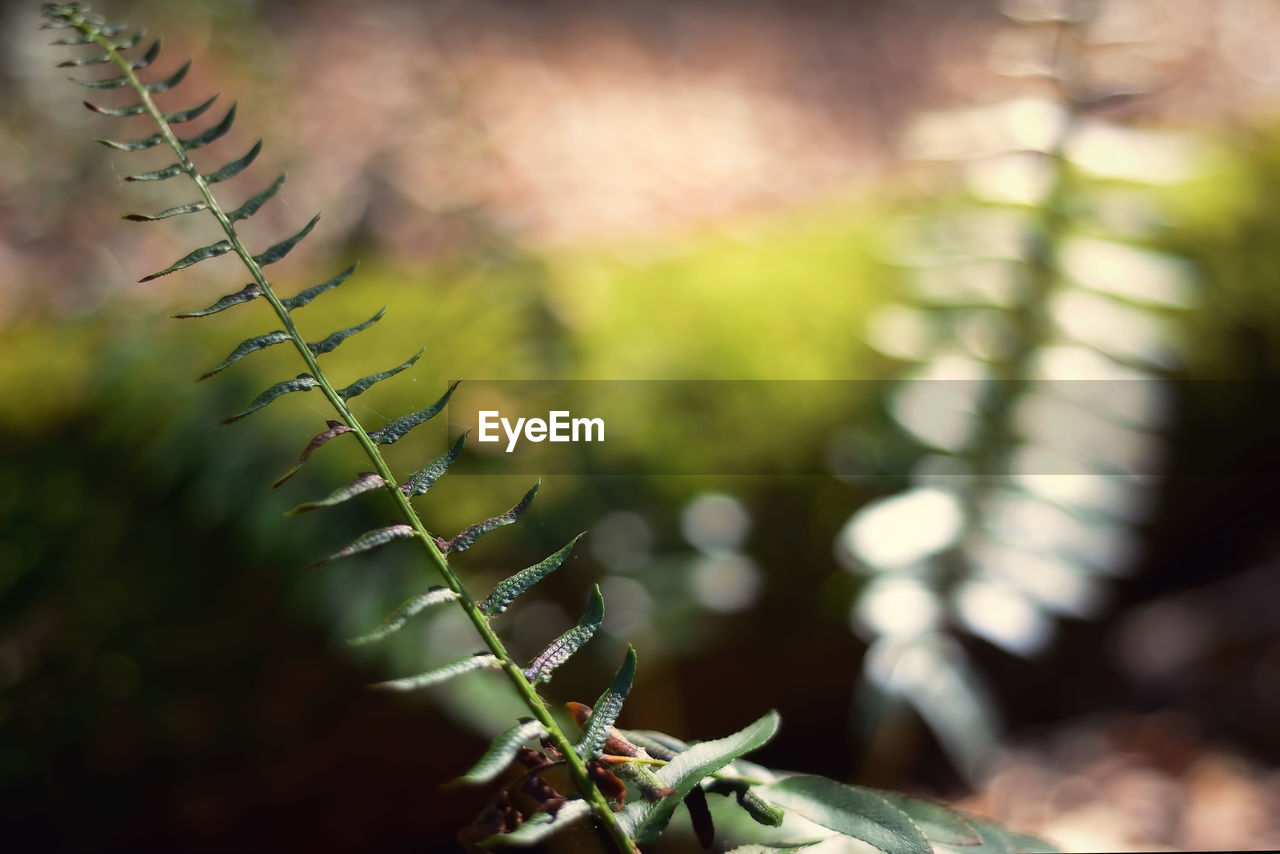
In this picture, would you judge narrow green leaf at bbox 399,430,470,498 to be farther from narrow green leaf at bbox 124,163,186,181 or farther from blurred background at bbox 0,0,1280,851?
blurred background at bbox 0,0,1280,851

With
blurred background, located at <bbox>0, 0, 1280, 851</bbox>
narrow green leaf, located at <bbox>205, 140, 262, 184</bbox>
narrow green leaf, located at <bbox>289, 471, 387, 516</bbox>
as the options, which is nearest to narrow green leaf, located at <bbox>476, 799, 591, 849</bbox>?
narrow green leaf, located at <bbox>289, 471, 387, 516</bbox>

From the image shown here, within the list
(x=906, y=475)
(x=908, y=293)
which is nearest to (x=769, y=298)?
(x=908, y=293)

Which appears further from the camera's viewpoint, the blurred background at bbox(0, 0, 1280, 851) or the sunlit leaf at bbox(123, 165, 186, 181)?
the blurred background at bbox(0, 0, 1280, 851)

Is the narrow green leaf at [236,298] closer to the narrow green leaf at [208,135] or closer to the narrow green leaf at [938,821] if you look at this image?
the narrow green leaf at [208,135]

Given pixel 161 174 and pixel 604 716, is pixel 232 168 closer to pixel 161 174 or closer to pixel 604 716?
pixel 161 174

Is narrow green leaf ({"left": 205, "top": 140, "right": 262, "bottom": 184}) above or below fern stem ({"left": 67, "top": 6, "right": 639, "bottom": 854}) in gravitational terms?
above

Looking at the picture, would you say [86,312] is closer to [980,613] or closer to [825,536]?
[825,536]

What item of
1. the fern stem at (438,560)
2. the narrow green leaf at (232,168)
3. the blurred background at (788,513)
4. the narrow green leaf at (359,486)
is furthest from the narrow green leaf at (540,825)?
the blurred background at (788,513)
